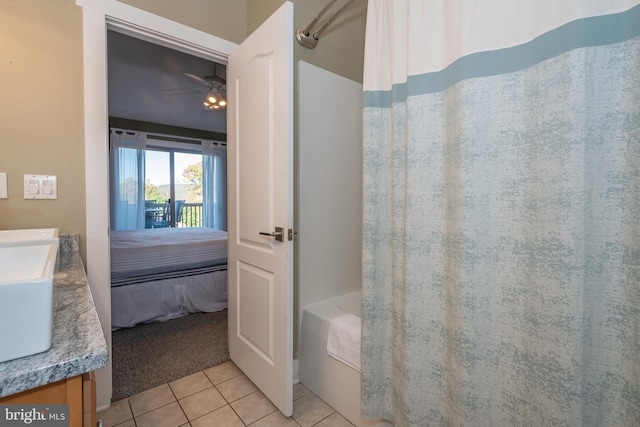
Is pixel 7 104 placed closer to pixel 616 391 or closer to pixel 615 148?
pixel 615 148

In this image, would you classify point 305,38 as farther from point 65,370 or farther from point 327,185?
point 65,370

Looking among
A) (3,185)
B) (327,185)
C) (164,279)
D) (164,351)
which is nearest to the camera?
(3,185)

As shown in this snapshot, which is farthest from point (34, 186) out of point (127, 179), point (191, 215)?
point (191, 215)

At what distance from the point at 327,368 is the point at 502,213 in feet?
3.96

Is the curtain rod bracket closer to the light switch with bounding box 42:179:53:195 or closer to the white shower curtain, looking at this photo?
the white shower curtain

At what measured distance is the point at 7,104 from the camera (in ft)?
4.25

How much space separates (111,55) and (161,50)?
53cm

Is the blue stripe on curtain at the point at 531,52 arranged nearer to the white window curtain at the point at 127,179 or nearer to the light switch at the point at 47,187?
the light switch at the point at 47,187

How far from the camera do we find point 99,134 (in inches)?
58.6

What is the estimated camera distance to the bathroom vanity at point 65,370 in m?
0.48

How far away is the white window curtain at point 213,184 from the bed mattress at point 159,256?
273 cm

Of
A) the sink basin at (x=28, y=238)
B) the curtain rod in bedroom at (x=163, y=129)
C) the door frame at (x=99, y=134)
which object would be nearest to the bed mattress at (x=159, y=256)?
the door frame at (x=99, y=134)

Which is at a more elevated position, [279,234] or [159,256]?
[279,234]

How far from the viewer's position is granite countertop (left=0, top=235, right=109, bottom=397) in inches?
18.8
